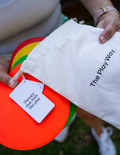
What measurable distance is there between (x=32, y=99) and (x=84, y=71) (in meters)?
0.21

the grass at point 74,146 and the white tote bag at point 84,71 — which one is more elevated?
the white tote bag at point 84,71

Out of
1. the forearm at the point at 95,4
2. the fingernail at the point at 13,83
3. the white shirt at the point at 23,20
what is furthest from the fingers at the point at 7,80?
the forearm at the point at 95,4

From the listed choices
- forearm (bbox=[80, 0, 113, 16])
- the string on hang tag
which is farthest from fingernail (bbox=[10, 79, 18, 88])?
forearm (bbox=[80, 0, 113, 16])

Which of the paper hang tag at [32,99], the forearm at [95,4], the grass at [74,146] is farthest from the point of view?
the grass at [74,146]

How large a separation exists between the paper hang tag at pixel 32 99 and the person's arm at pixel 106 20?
0.98ft

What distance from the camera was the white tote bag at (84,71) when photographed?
1.52 feet

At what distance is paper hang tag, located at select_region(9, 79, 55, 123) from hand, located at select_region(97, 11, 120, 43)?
11.7 inches

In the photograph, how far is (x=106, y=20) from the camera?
60 centimetres

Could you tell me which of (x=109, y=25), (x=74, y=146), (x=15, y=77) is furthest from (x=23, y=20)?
(x=74, y=146)

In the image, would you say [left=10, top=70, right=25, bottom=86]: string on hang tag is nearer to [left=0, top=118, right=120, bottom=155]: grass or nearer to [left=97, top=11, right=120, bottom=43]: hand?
[left=97, top=11, right=120, bottom=43]: hand

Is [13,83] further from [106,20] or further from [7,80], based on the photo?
[106,20]

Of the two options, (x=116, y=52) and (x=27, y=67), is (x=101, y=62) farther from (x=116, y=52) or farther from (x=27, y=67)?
(x=27, y=67)

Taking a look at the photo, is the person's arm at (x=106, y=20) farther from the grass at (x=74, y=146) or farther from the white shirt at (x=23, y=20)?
the grass at (x=74, y=146)

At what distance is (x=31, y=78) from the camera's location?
516mm
